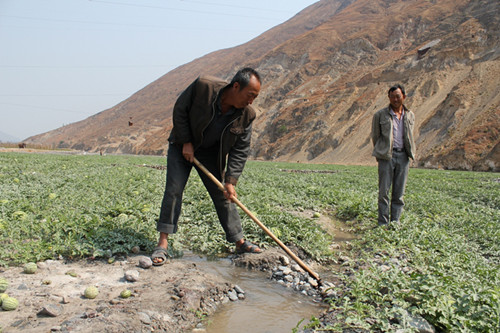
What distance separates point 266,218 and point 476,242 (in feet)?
10.2

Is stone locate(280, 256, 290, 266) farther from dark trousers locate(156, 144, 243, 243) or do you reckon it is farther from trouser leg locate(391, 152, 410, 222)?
trouser leg locate(391, 152, 410, 222)

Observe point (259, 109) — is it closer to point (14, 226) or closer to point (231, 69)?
point (231, 69)

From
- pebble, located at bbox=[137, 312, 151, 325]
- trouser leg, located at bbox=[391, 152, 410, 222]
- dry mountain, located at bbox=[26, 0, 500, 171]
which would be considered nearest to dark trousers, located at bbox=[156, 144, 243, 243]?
pebble, located at bbox=[137, 312, 151, 325]

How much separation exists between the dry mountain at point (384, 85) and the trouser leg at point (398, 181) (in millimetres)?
24659

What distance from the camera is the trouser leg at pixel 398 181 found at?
582 cm

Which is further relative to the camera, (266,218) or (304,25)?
(304,25)

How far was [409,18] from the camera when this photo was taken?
62500mm

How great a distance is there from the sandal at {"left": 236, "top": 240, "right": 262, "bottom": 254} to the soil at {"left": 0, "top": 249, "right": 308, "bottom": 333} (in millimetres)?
783

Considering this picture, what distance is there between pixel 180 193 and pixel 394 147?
344 centimetres

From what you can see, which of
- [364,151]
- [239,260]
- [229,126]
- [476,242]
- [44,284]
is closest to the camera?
[44,284]

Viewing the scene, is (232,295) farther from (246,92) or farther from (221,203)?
(246,92)

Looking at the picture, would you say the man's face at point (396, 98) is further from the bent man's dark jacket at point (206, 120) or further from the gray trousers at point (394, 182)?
the bent man's dark jacket at point (206, 120)

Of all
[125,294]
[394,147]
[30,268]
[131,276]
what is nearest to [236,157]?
[131,276]

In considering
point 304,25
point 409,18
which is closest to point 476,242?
point 409,18
